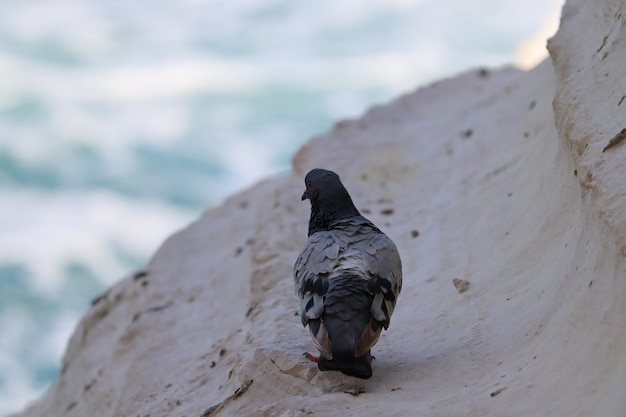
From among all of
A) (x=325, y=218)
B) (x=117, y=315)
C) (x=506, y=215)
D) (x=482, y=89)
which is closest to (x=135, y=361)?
(x=117, y=315)

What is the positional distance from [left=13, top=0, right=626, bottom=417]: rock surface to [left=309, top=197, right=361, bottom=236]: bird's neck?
0.72 m

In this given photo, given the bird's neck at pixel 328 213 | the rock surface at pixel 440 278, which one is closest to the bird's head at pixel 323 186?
the bird's neck at pixel 328 213

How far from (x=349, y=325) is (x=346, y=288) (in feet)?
0.83

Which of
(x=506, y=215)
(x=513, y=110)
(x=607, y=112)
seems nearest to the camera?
(x=607, y=112)

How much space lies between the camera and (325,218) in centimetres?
673

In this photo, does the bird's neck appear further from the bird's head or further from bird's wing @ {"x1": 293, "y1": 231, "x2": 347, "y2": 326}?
bird's wing @ {"x1": 293, "y1": 231, "x2": 347, "y2": 326}

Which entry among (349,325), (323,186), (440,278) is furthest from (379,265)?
(440,278)

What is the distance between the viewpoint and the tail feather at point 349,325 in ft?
18.0

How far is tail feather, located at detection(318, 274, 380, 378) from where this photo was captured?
18.0 ft

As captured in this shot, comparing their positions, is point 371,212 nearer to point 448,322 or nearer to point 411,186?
point 411,186

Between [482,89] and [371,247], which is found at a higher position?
[482,89]

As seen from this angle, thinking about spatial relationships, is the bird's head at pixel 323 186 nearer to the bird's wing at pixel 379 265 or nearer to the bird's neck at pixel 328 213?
the bird's neck at pixel 328 213

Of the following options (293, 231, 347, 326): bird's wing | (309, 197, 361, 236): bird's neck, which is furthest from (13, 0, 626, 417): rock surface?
(309, 197, 361, 236): bird's neck

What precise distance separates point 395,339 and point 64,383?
441 cm
